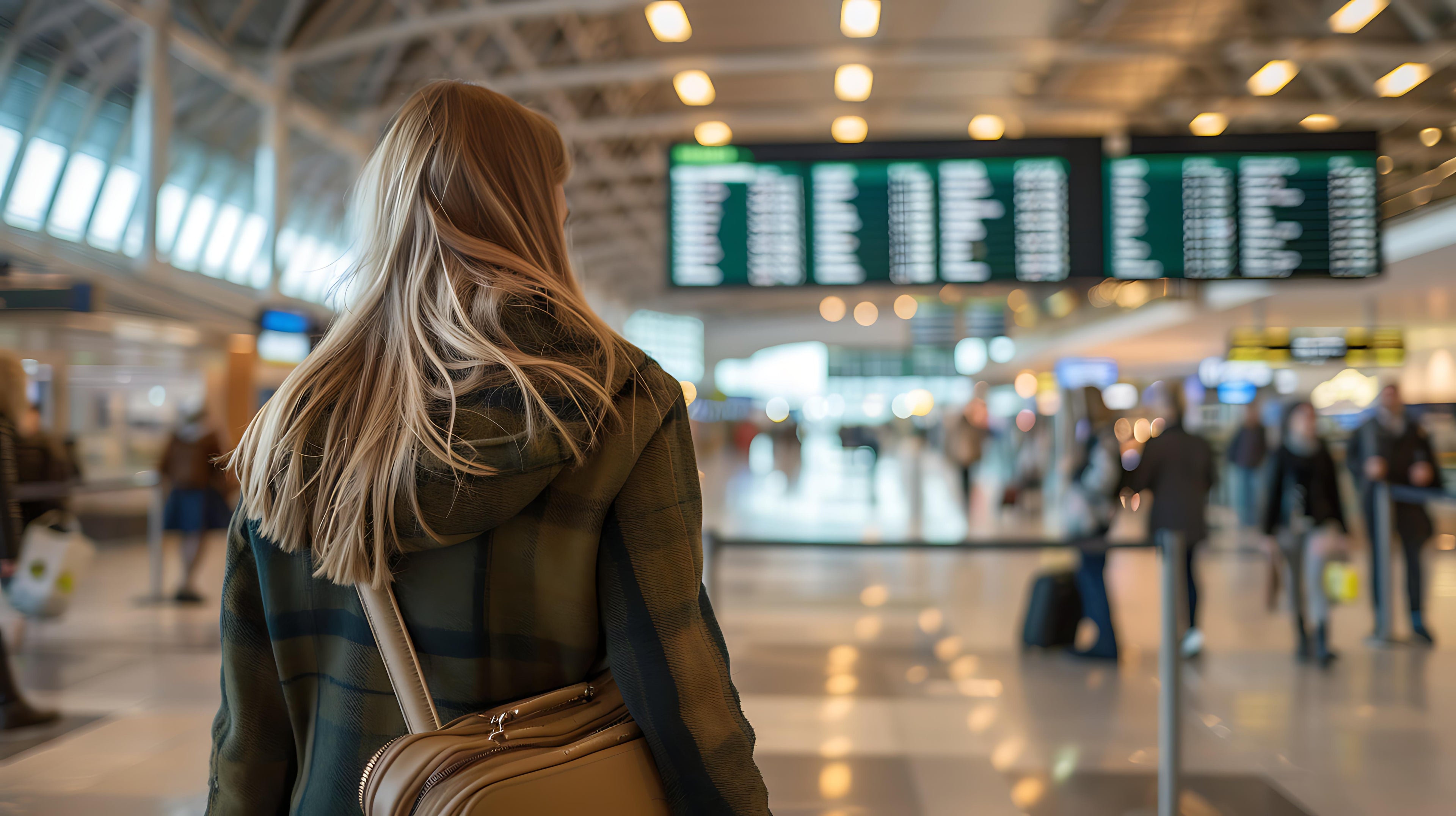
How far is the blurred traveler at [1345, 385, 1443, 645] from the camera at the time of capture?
684 centimetres

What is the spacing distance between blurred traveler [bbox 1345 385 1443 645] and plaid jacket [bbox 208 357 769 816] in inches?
292

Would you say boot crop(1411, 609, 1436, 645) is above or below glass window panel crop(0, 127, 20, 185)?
below

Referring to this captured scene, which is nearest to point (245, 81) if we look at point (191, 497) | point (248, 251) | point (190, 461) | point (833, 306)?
point (248, 251)

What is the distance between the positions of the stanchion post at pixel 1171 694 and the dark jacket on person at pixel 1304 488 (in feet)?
11.0

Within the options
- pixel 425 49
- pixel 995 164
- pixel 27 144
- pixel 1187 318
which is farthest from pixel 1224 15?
pixel 27 144

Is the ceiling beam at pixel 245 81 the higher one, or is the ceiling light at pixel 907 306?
the ceiling beam at pixel 245 81

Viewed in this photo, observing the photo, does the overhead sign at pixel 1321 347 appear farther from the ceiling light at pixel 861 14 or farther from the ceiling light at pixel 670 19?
the ceiling light at pixel 670 19

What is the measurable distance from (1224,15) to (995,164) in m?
12.0

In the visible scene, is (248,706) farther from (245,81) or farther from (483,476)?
(245,81)

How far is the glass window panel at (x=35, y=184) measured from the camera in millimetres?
14484

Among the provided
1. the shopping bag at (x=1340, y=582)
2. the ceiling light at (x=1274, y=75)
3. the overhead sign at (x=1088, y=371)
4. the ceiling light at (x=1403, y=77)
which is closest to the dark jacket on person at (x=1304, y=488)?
the shopping bag at (x=1340, y=582)

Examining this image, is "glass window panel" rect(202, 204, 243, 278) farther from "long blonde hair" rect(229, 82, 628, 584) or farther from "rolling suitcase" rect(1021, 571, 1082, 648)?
"long blonde hair" rect(229, 82, 628, 584)

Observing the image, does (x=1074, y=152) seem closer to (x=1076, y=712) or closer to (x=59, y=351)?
(x=1076, y=712)

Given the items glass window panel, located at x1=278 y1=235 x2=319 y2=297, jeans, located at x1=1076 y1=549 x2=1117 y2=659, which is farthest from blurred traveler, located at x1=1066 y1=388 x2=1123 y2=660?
glass window panel, located at x1=278 y1=235 x2=319 y2=297
